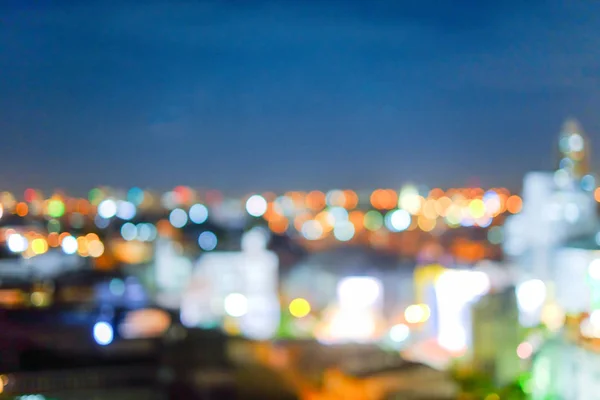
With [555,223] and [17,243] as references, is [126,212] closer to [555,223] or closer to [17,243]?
[17,243]

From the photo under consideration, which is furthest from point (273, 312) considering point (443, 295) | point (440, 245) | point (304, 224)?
point (304, 224)

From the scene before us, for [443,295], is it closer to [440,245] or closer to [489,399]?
[489,399]

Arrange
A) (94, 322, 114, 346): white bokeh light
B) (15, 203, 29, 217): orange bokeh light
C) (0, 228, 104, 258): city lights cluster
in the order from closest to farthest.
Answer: (94, 322, 114, 346): white bokeh light
(15, 203, 29, 217): orange bokeh light
(0, 228, 104, 258): city lights cluster

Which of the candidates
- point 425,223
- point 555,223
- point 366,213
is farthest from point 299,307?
point 366,213

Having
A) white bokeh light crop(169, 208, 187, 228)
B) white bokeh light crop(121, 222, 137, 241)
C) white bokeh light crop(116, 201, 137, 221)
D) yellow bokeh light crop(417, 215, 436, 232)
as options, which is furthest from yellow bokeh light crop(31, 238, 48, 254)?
yellow bokeh light crop(417, 215, 436, 232)

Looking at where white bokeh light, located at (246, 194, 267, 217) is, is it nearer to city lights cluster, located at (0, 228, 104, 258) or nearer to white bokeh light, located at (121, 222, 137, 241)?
white bokeh light, located at (121, 222, 137, 241)

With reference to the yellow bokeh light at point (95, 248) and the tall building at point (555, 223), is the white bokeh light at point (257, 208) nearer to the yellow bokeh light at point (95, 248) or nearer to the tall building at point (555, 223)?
the yellow bokeh light at point (95, 248)

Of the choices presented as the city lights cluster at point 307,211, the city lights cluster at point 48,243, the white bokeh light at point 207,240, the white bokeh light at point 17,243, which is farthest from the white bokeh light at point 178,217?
the white bokeh light at point 17,243
